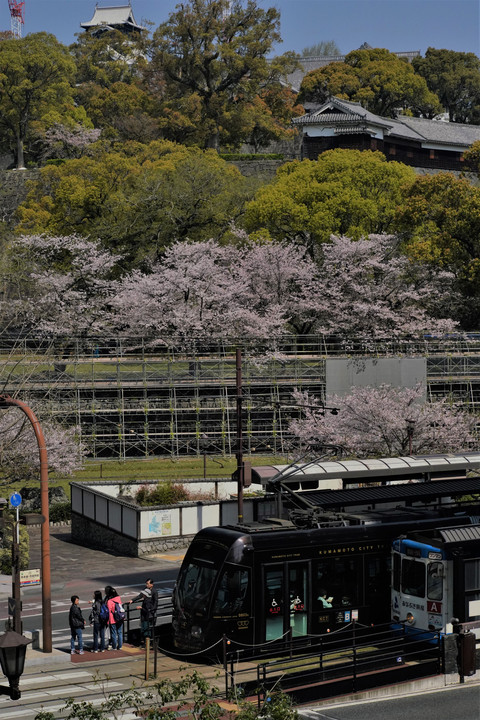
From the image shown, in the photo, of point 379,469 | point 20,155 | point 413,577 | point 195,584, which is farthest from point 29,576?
point 20,155

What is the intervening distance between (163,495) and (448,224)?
33.7m

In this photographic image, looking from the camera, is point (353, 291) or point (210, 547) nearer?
point (210, 547)

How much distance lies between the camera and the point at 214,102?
346 ft

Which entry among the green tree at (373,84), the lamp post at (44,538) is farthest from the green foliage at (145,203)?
the lamp post at (44,538)

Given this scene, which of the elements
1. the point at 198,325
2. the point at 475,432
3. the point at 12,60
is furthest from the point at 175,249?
the point at 12,60

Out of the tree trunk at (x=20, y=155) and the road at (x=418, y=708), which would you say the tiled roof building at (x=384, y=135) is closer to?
the tree trunk at (x=20, y=155)

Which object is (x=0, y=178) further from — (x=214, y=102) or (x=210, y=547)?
(x=210, y=547)

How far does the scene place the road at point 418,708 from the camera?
1903 centimetres

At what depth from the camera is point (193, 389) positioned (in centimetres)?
6269

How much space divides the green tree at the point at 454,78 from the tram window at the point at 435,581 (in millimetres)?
110708

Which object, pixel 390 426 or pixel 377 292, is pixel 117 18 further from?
pixel 390 426

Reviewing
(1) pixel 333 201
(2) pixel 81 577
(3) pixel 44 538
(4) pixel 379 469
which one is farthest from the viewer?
(1) pixel 333 201

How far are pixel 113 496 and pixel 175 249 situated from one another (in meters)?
31.8

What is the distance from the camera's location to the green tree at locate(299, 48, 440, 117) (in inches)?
4385
